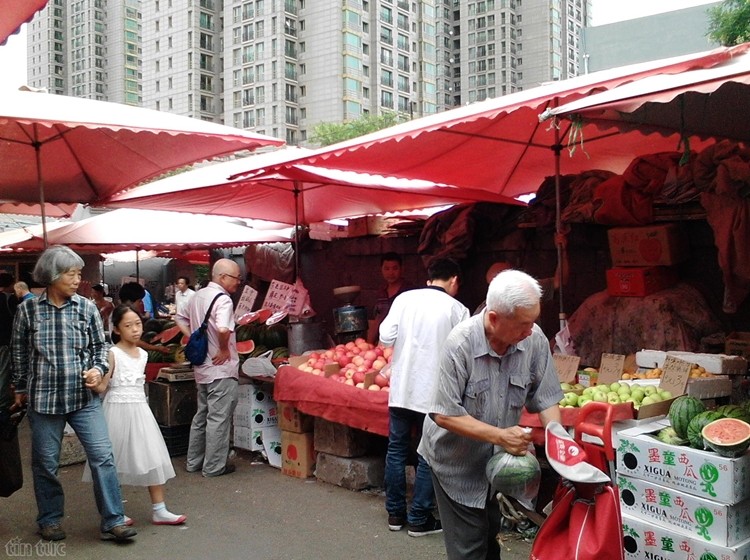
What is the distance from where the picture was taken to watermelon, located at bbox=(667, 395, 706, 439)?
336 centimetres

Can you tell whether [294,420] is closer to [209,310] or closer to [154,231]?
[209,310]

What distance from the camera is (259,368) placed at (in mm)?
6441

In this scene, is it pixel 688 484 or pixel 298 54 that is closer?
pixel 688 484

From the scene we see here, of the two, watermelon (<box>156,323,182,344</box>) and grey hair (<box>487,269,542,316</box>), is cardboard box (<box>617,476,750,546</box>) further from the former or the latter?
watermelon (<box>156,323,182,344</box>)

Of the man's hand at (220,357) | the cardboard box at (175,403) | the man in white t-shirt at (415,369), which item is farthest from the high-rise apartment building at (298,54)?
the man in white t-shirt at (415,369)

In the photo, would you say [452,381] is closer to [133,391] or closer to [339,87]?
[133,391]

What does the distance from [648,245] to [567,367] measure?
3.91ft

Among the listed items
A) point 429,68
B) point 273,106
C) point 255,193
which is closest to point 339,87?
point 273,106

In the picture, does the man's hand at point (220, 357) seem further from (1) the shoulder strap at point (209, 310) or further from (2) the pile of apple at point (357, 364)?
(2) the pile of apple at point (357, 364)

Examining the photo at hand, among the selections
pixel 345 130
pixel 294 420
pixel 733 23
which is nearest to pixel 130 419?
pixel 294 420

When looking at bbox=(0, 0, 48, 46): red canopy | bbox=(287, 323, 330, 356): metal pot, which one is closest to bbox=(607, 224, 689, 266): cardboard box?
bbox=(287, 323, 330, 356): metal pot

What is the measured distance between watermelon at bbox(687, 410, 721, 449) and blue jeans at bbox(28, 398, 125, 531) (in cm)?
343

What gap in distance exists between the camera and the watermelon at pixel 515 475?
97.6 inches

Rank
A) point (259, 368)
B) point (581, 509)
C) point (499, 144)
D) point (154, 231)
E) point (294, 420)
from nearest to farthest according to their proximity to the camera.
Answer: point (581, 509)
point (499, 144)
point (294, 420)
point (259, 368)
point (154, 231)
